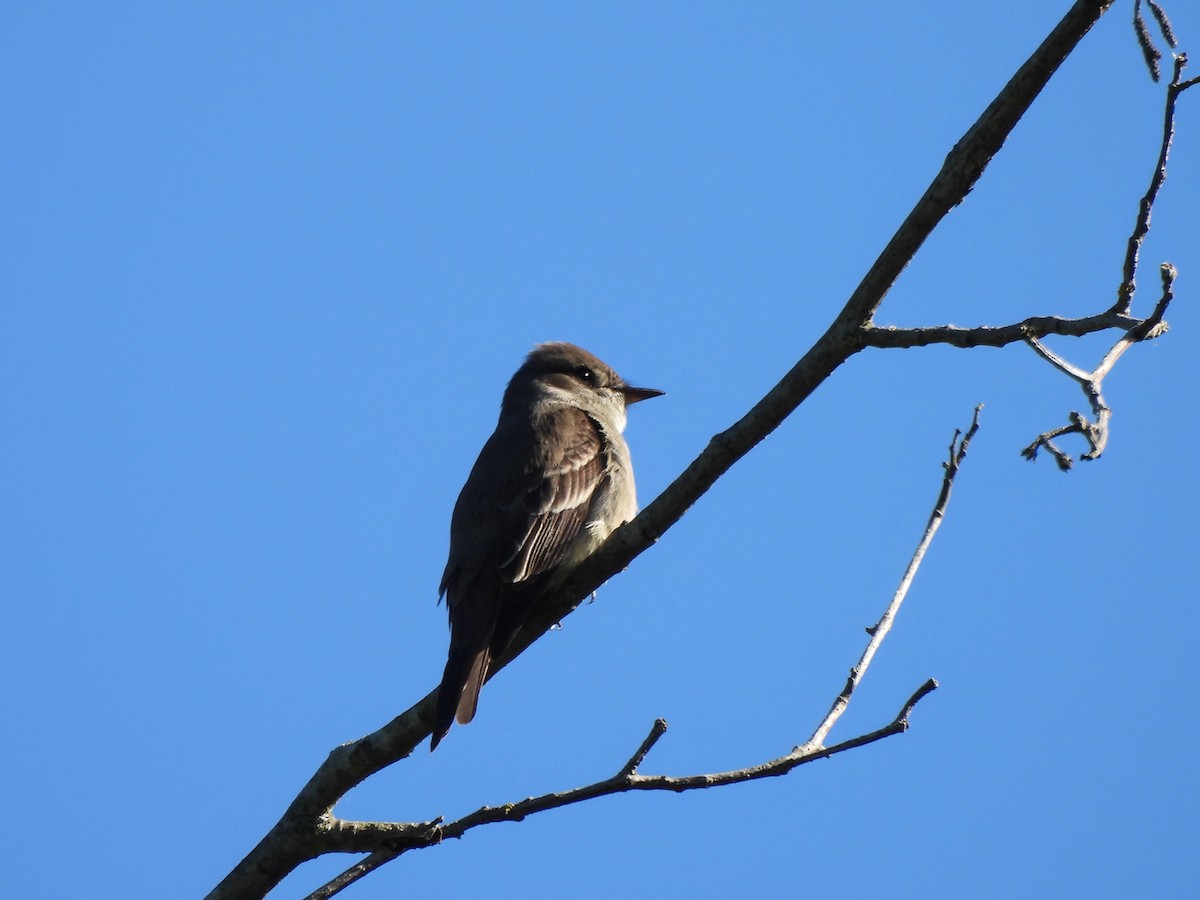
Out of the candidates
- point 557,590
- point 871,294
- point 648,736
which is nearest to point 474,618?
point 557,590

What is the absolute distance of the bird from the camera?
6.11m

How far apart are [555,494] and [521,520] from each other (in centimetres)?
30

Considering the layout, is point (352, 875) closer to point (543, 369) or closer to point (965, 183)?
point (965, 183)

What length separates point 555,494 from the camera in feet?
22.9

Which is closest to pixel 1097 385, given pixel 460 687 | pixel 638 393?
pixel 460 687

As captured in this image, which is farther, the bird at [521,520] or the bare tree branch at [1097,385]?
the bird at [521,520]

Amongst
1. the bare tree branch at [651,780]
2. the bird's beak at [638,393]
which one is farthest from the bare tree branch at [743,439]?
the bird's beak at [638,393]

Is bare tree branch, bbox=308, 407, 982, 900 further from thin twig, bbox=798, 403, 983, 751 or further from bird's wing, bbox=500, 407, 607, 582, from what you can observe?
bird's wing, bbox=500, 407, 607, 582

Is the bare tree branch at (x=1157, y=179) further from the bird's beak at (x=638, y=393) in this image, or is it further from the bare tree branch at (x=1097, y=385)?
the bird's beak at (x=638, y=393)

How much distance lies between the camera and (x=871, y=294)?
4715mm

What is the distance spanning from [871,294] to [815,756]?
1.58 metres

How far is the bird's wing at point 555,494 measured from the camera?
255 inches

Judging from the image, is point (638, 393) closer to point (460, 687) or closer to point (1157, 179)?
point (460, 687)

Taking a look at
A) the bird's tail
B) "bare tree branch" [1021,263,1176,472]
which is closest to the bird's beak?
the bird's tail
